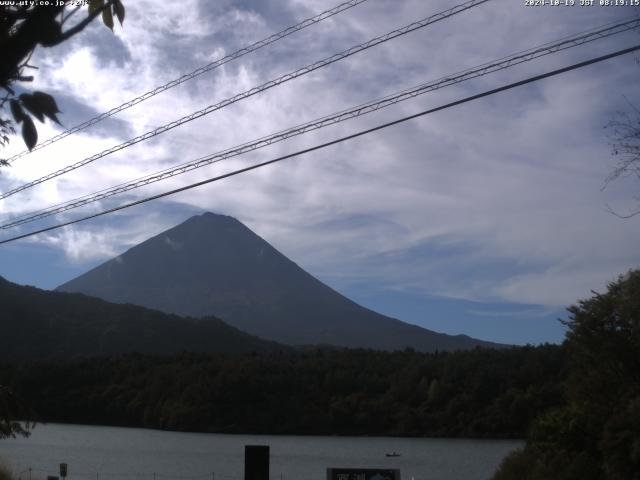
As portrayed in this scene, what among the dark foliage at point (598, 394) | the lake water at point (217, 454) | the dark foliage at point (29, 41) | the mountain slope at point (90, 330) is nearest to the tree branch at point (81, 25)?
the dark foliage at point (29, 41)

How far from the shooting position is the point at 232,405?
89625mm

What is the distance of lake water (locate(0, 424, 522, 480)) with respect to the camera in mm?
48562

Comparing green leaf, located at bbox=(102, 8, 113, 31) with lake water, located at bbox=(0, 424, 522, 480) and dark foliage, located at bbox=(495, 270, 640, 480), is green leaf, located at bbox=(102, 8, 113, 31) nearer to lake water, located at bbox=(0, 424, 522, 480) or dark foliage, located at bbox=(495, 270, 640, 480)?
dark foliage, located at bbox=(495, 270, 640, 480)

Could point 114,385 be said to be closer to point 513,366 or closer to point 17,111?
point 513,366

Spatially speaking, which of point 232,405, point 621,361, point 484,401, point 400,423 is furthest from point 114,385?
point 621,361

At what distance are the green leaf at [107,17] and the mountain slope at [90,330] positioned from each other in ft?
308

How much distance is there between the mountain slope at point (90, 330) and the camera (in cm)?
10206

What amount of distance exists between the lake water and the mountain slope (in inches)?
825

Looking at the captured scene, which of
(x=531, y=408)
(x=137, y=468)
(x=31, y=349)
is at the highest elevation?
(x=31, y=349)

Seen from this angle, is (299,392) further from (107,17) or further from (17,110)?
(17,110)

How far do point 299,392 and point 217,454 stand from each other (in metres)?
27.7

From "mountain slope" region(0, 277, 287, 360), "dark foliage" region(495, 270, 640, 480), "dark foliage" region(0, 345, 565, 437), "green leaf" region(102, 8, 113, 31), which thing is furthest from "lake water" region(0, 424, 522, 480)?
"green leaf" region(102, 8, 113, 31)

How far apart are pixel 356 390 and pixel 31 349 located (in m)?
40.2

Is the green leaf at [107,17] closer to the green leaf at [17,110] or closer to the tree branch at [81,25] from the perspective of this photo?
the tree branch at [81,25]
